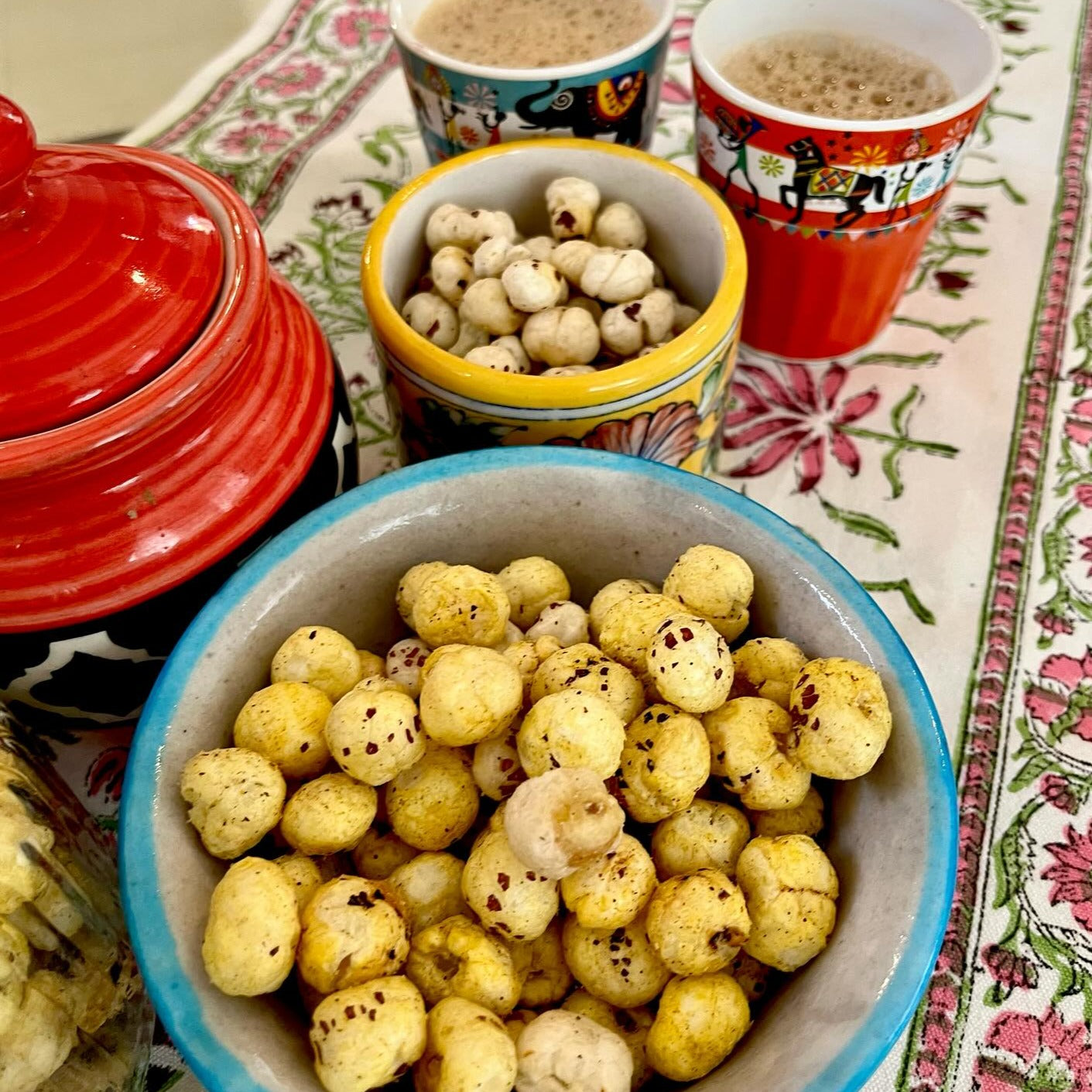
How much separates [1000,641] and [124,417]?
1.48ft

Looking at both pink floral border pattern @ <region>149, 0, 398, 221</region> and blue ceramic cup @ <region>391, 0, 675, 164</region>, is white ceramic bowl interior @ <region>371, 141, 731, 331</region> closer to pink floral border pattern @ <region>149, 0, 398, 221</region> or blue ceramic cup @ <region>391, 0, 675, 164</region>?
blue ceramic cup @ <region>391, 0, 675, 164</region>

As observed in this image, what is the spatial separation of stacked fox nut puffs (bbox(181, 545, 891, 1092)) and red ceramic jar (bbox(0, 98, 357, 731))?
0.24 ft

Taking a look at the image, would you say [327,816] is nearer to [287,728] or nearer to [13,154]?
[287,728]

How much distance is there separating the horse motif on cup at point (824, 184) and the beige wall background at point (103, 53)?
75 centimetres

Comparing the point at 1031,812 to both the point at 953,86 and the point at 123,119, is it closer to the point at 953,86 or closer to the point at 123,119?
the point at 953,86

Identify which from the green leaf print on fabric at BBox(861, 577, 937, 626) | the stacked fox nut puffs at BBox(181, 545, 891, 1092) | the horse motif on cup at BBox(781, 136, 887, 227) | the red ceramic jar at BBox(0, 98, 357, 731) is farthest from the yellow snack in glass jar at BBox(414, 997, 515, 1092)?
the horse motif on cup at BBox(781, 136, 887, 227)

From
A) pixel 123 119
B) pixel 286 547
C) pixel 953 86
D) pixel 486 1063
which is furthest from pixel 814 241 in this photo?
pixel 123 119

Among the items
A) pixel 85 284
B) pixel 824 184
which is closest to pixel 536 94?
pixel 824 184

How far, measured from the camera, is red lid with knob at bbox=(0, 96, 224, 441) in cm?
39

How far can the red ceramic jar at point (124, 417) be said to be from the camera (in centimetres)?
39

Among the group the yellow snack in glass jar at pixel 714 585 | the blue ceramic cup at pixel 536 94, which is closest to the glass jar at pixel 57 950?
the yellow snack in glass jar at pixel 714 585

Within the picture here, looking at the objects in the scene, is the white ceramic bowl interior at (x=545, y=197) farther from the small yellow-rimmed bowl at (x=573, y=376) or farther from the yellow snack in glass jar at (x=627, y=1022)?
the yellow snack in glass jar at (x=627, y=1022)

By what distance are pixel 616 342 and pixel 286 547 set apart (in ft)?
0.67

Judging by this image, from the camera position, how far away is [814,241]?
60 centimetres
